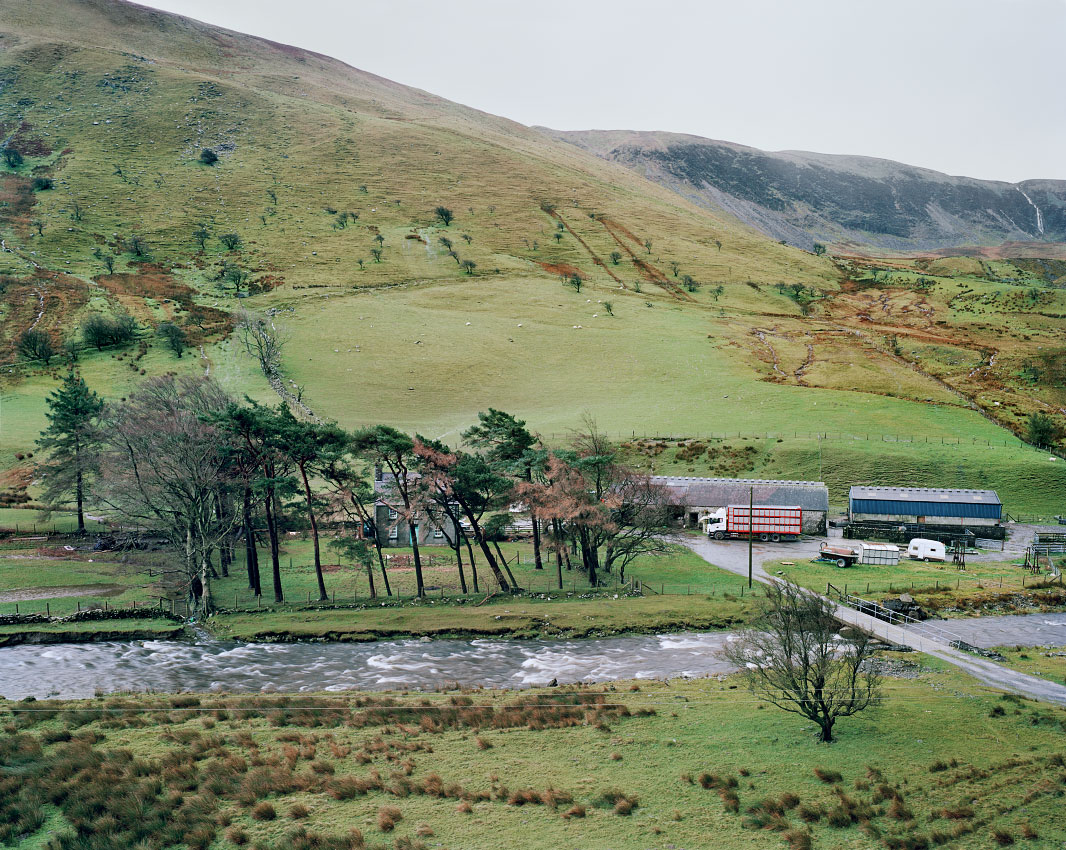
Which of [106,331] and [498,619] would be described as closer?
[498,619]

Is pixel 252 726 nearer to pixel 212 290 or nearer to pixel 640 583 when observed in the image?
pixel 640 583

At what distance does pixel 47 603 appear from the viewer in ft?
141

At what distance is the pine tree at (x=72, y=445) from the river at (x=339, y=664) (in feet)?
82.0

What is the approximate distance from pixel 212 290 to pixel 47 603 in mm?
89805

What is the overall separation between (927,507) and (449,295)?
8875 centimetres

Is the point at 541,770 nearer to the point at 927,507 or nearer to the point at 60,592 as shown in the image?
the point at 60,592

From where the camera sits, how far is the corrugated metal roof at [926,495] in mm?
60531

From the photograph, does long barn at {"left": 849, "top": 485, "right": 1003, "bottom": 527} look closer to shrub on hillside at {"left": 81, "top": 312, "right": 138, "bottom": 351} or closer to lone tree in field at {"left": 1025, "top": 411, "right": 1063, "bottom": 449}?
lone tree in field at {"left": 1025, "top": 411, "right": 1063, "bottom": 449}

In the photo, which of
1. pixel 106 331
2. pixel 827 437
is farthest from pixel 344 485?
pixel 106 331

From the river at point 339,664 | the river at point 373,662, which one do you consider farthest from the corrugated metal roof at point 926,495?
the river at point 339,664

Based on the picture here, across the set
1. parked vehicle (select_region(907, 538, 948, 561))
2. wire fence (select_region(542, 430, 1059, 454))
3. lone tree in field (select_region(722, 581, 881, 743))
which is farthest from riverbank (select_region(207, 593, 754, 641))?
wire fence (select_region(542, 430, 1059, 454))

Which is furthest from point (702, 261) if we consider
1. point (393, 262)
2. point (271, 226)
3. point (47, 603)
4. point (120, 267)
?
point (47, 603)

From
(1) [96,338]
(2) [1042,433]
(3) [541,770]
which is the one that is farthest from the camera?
(1) [96,338]

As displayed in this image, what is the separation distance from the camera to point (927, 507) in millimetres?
60625
